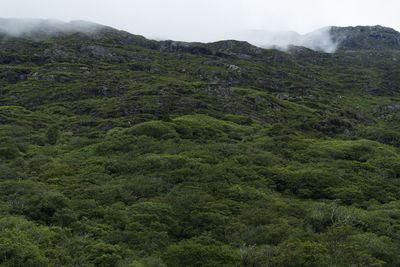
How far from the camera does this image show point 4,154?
6556 centimetres

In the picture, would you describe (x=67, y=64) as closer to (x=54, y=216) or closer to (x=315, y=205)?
(x=54, y=216)

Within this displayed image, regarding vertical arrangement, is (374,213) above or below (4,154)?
above

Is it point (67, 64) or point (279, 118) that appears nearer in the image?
point (279, 118)

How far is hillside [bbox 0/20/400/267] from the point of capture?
105 feet

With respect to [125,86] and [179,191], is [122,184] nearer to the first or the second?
[179,191]

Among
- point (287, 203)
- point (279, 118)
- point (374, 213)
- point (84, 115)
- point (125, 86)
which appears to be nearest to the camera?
point (374, 213)

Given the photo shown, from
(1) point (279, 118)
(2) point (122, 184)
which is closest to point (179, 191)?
(2) point (122, 184)

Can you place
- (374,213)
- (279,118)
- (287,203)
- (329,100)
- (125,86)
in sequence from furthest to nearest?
(329,100)
(125,86)
(279,118)
(287,203)
(374,213)

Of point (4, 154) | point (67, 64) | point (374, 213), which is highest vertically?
point (67, 64)

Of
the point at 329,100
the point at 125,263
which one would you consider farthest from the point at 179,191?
the point at 329,100

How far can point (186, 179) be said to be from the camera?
2175 inches

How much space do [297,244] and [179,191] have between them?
870 inches

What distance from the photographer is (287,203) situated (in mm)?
48906

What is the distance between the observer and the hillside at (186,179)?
105 feet
